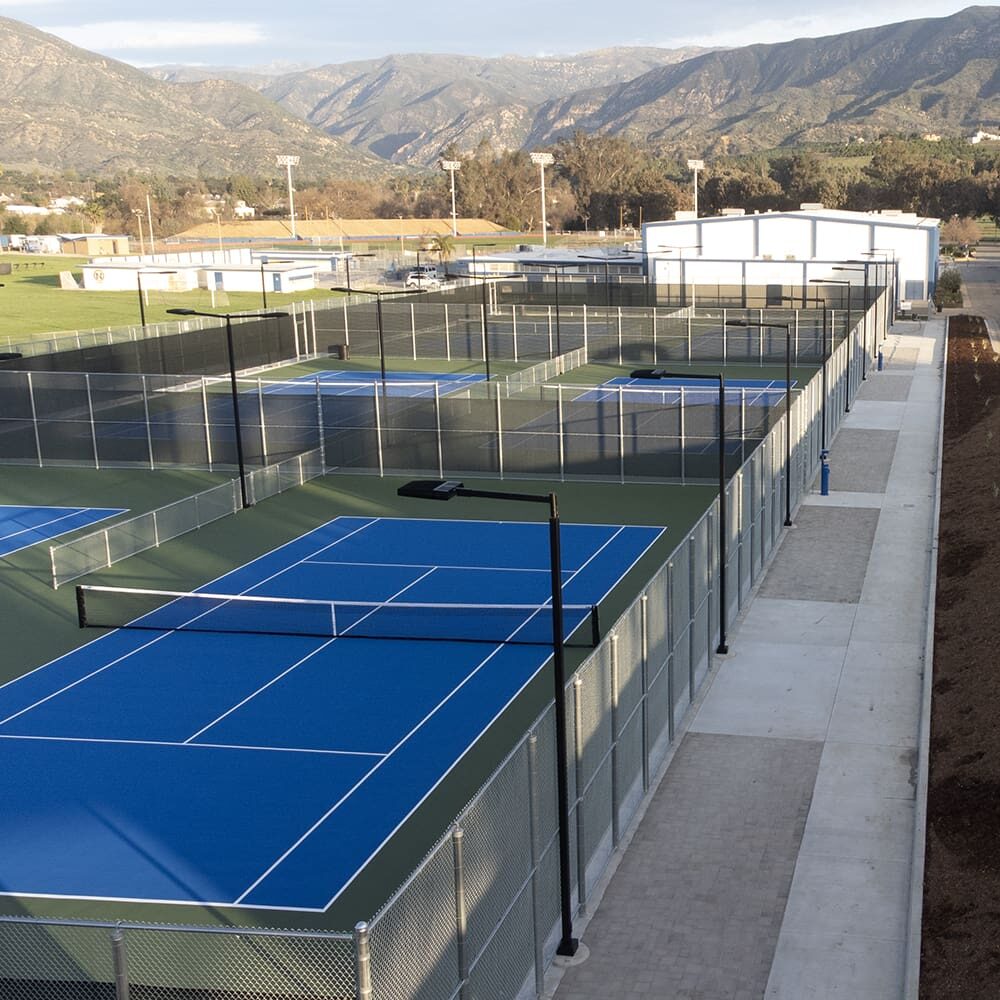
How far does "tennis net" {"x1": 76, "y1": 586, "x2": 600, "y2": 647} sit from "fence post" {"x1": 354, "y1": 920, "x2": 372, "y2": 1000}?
13.6m

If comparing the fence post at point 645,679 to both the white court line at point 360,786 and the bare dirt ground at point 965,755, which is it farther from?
→ the bare dirt ground at point 965,755

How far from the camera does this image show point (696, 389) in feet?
135

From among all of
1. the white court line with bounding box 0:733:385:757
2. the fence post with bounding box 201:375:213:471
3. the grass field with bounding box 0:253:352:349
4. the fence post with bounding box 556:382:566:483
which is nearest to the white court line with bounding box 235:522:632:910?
the white court line with bounding box 0:733:385:757

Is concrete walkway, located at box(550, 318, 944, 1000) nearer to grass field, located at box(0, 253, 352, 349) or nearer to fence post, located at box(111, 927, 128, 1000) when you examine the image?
fence post, located at box(111, 927, 128, 1000)

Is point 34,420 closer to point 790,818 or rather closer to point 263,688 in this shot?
point 263,688

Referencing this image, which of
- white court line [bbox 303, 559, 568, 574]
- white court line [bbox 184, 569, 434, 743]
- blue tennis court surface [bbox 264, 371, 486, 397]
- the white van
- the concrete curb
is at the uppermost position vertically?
the white van

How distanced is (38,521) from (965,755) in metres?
25.1

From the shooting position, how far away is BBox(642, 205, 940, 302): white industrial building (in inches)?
3511

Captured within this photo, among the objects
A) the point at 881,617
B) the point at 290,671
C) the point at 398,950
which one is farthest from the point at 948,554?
the point at 398,950

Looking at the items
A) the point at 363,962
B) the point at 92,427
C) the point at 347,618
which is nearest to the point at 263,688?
the point at 347,618

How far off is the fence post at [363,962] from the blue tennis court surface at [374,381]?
143ft

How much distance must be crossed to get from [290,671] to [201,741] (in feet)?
10.2

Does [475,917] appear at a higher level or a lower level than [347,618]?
higher

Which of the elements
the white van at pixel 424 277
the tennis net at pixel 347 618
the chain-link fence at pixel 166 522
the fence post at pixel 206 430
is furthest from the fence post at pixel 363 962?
the white van at pixel 424 277
